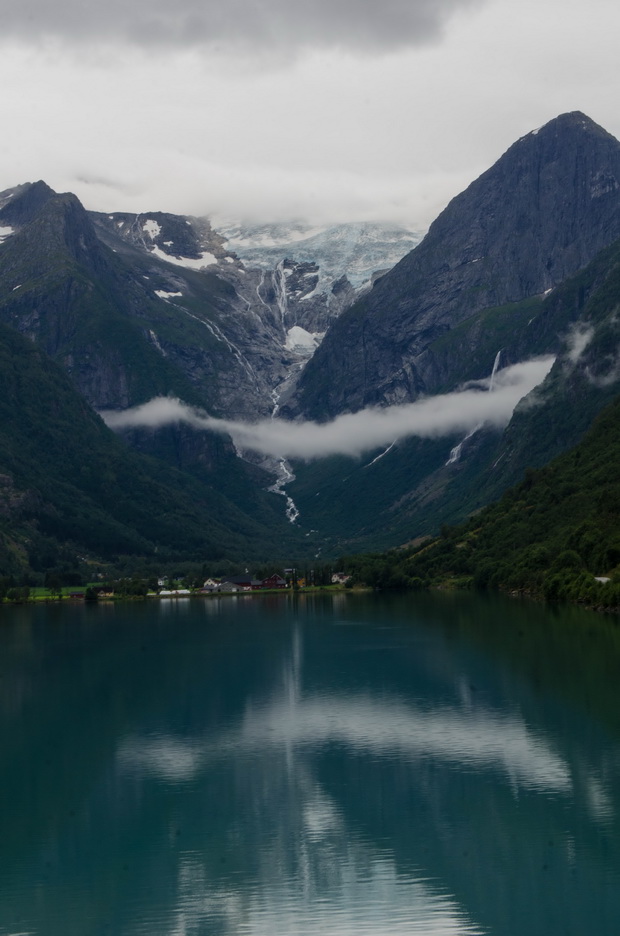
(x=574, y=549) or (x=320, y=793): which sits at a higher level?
(x=320, y=793)

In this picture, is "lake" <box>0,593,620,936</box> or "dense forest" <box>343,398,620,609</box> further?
"dense forest" <box>343,398,620,609</box>

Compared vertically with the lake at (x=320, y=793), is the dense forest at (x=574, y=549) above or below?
below

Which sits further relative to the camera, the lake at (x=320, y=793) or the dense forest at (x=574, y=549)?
the dense forest at (x=574, y=549)

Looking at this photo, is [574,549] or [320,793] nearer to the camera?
[320,793]

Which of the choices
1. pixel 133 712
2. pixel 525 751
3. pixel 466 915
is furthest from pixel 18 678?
pixel 466 915

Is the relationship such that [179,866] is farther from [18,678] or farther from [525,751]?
[18,678]

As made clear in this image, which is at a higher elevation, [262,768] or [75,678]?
[262,768]

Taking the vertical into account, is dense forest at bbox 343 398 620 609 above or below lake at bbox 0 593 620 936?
below

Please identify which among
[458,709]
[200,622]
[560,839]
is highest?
[560,839]
